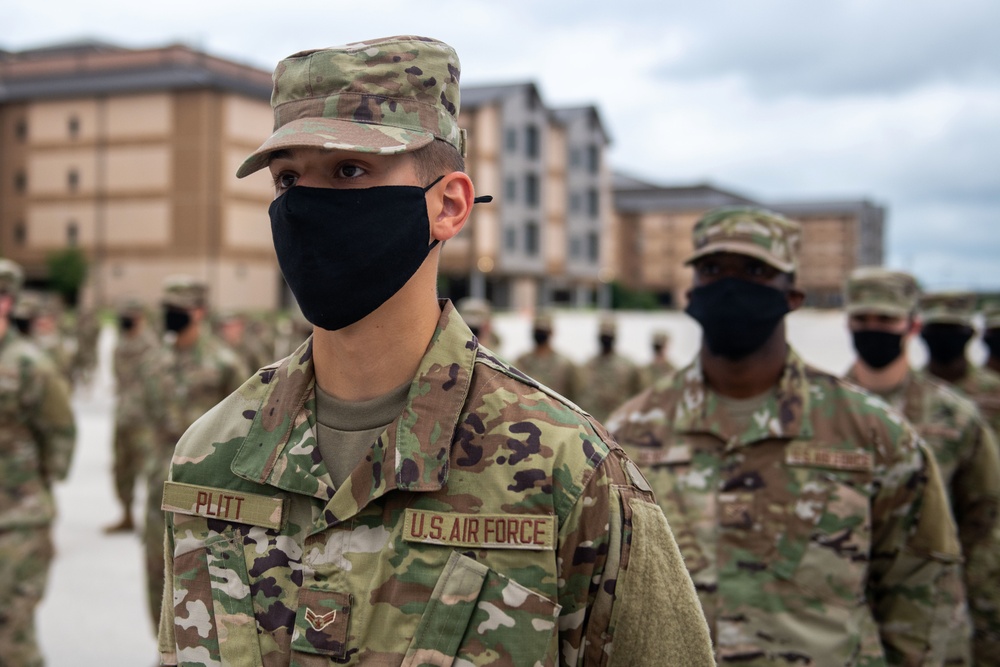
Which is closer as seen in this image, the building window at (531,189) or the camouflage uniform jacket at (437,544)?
the camouflage uniform jacket at (437,544)

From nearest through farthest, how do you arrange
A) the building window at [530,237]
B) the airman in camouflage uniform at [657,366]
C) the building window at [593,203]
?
the airman in camouflage uniform at [657,366] → the building window at [530,237] → the building window at [593,203]

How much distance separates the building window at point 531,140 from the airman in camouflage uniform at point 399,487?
129 feet

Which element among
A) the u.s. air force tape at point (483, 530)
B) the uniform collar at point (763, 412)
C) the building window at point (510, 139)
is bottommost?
the u.s. air force tape at point (483, 530)

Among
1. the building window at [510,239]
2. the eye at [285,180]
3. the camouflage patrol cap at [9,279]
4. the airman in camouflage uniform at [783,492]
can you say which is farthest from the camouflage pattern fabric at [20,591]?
the building window at [510,239]

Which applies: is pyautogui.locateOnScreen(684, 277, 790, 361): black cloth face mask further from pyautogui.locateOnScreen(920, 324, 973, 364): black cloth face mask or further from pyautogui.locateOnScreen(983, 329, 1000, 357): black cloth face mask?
pyautogui.locateOnScreen(983, 329, 1000, 357): black cloth face mask

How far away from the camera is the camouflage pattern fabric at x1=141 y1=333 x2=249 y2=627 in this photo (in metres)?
6.63

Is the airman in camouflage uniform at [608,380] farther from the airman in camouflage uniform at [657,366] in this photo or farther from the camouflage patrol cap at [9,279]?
the camouflage patrol cap at [9,279]

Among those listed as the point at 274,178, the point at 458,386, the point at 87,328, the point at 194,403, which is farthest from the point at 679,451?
the point at 87,328

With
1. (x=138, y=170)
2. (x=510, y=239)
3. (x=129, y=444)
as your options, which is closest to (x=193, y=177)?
(x=138, y=170)

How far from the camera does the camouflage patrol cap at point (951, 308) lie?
21.0 feet

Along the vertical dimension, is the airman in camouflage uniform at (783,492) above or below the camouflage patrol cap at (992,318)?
below

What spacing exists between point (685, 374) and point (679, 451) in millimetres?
377

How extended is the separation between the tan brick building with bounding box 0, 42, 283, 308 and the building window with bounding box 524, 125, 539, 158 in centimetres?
1051

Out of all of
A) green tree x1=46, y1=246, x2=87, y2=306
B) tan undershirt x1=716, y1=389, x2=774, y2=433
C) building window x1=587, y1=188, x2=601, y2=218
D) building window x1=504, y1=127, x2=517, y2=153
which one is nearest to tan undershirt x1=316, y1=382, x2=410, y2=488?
tan undershirt x1=716, y1=389, x2=774, y2=433
